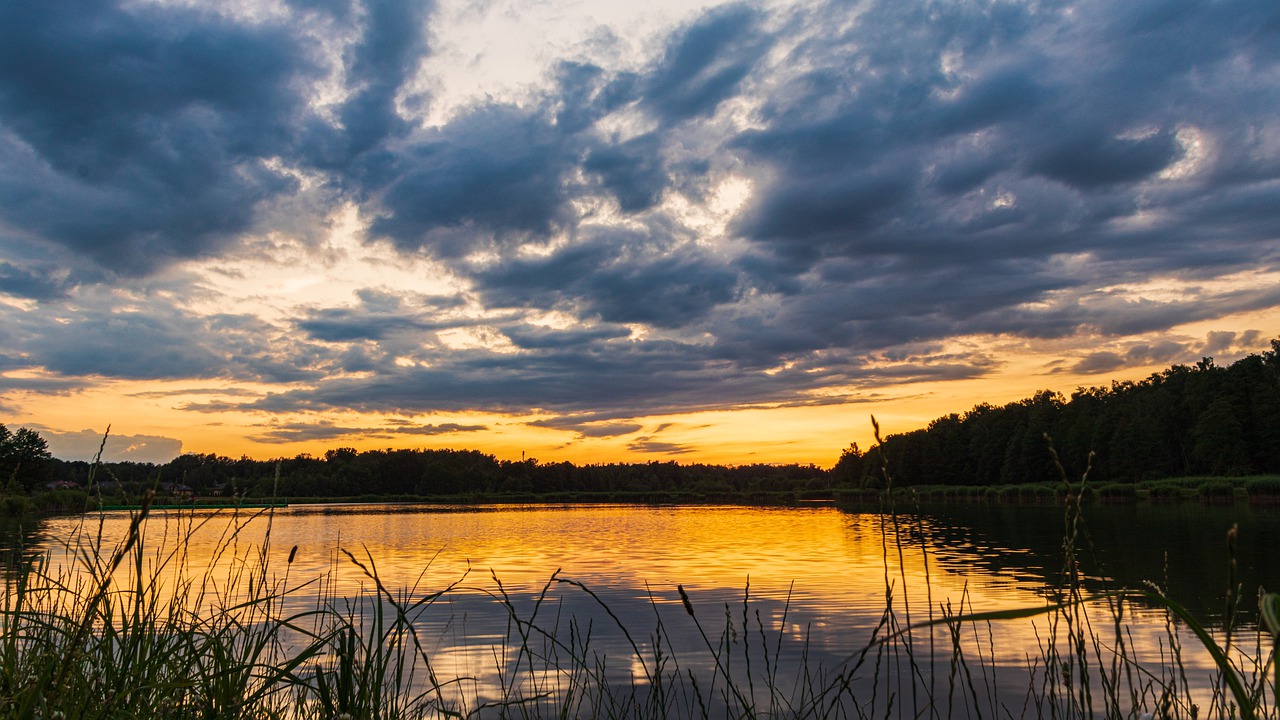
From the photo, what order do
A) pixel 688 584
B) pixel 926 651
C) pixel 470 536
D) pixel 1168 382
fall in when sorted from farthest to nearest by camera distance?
pixel 1168 382
pixel 470 536
pixel 688 584
pixel 926 651

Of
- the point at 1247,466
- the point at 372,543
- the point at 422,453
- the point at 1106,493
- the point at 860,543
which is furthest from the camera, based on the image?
the point at 422,453

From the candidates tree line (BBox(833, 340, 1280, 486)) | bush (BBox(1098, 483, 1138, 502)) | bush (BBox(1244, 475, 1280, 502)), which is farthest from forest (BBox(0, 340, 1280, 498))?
bush (BBox(1244, 475, 1280, 502))

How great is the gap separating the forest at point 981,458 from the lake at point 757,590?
3.41m

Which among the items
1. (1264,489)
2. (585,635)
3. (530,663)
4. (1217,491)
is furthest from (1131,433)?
(530,663)

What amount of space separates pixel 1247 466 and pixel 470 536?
77148mm

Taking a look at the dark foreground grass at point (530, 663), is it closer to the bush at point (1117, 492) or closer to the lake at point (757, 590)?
the lake at point (757, 590)

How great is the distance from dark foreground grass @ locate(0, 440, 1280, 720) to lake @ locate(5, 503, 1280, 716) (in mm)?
117

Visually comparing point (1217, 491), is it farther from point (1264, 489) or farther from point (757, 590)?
point (757, 590)

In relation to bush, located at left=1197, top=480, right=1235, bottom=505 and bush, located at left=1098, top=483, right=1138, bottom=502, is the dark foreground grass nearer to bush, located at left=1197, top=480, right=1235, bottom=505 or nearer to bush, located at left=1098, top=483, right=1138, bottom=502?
bush, located at left=1197, top=480, right=1235, bottom=505

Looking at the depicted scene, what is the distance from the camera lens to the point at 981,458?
120m

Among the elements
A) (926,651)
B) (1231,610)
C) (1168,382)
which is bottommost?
(926,651)

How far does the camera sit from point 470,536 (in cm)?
3981

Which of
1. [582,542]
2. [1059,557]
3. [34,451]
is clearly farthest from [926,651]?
[34,451]

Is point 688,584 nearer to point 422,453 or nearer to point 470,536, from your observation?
point 470,536
